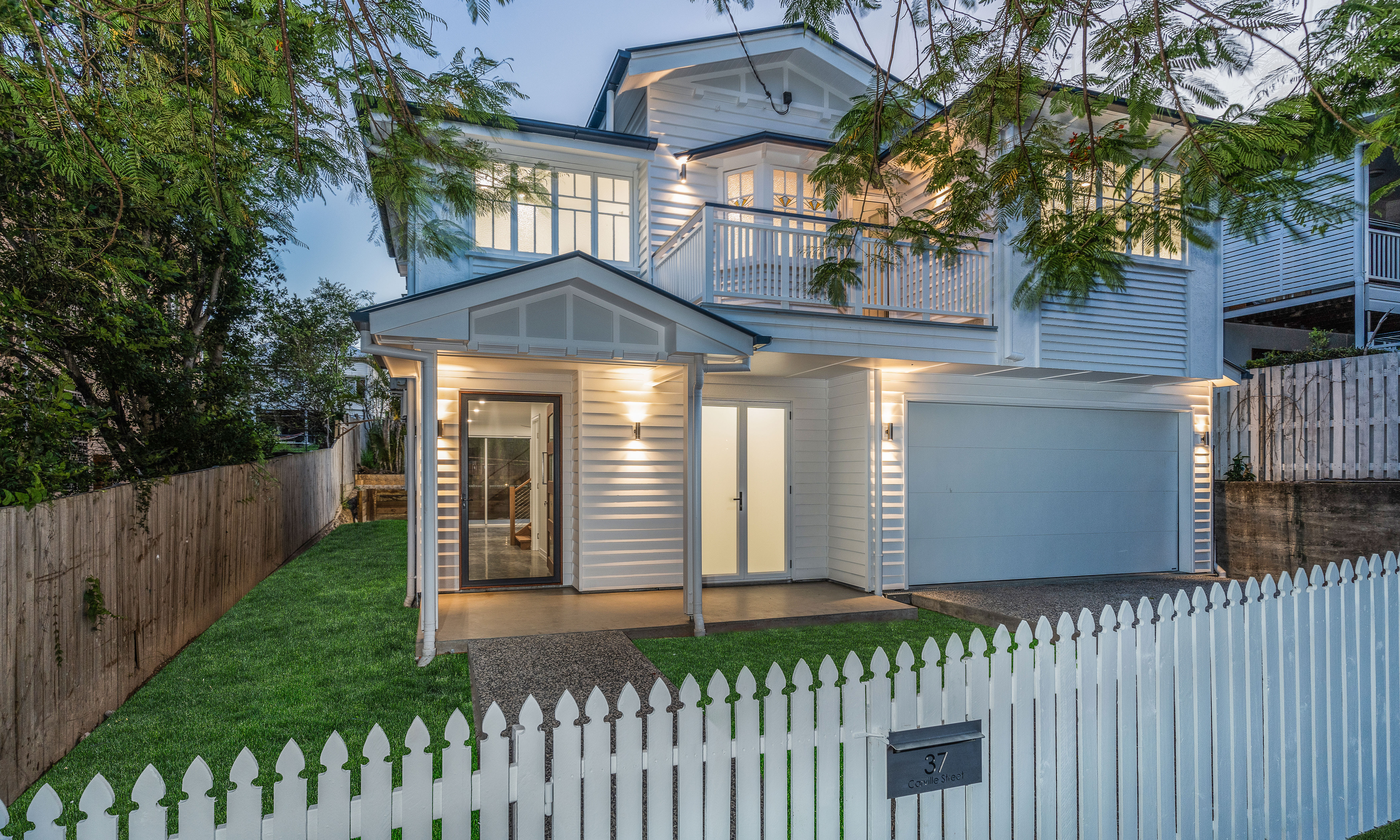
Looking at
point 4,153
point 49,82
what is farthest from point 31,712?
point 4,153

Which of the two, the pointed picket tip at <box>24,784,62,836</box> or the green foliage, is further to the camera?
the green foliage

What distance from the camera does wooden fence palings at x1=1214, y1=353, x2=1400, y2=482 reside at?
8000 mm

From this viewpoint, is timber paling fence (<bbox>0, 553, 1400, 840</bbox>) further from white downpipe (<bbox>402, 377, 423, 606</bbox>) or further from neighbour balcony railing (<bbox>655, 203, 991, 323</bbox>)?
neighbour balcony railing (<bbox>655, 203, 991, 323</bbox>)

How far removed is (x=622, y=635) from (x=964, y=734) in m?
3.90

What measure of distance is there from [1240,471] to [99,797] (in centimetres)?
1160

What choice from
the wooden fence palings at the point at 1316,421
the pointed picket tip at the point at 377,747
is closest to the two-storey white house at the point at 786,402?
the wooden fence palings at the point at 1316,421

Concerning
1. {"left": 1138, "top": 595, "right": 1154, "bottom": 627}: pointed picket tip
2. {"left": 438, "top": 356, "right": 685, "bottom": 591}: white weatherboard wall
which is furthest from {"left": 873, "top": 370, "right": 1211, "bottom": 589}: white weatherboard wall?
{"left": 1138, "top": 595, "right": 1154, "bottom": 627}: pointed picket tip

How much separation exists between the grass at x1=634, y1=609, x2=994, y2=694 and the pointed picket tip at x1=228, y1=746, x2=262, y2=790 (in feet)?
11.6

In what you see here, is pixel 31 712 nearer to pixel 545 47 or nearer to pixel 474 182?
pixel 474 182

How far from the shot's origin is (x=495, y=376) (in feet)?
27.1

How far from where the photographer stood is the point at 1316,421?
28.6 feet

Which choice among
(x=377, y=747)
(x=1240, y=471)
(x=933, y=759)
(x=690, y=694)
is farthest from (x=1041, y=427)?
(x=377, y=747)

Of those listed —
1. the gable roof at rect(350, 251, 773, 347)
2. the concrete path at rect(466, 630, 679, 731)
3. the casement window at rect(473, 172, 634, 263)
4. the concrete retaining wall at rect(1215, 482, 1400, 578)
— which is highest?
the casement window at rect(473, 172, 634, 263)

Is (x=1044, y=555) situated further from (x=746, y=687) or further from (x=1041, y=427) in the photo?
(x=746, y=687)
